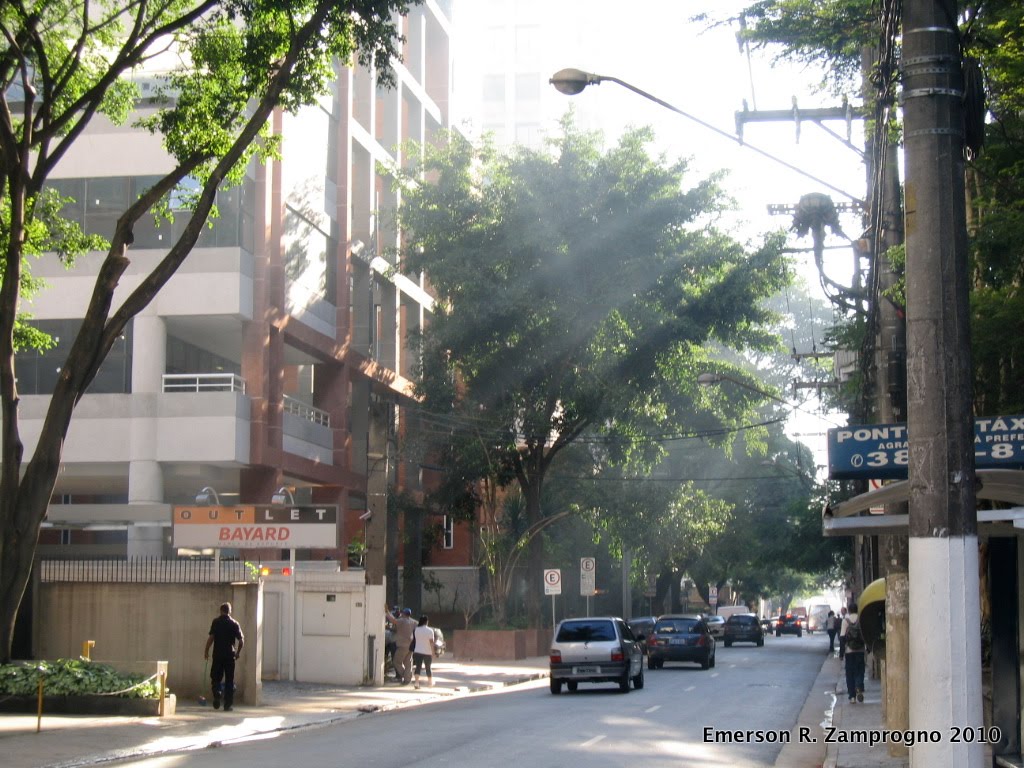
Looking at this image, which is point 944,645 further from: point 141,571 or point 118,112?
point 141,571

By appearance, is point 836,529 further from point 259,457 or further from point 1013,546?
point 259,457

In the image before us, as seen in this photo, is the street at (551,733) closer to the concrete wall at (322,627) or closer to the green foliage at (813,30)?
the concrete wall at (322,627)

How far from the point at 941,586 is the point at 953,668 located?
43cm


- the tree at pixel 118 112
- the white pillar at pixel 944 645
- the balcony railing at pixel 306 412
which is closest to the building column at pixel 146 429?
the balcony railing at pixel 306 412

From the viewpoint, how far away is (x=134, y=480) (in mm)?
35125

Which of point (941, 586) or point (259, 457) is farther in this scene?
point (259, 457)

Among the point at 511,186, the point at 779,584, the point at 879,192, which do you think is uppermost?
the point at 511,186

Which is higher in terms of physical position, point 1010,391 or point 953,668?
point 1010,391

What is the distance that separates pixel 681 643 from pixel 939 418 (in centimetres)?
3199

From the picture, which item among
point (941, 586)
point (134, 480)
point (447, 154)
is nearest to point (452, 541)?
point (447, 154)

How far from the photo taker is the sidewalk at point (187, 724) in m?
15.2

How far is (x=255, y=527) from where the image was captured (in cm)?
2481

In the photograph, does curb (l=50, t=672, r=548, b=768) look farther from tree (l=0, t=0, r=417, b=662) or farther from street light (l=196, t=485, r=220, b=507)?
street light (l=196, t=485, r=220, b=507)

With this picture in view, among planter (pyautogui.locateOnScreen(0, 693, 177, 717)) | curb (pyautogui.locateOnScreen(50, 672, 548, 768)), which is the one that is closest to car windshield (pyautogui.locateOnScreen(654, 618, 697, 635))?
→ curb (pyautogui.locateOnScreen(50, 672, 548, 768))
